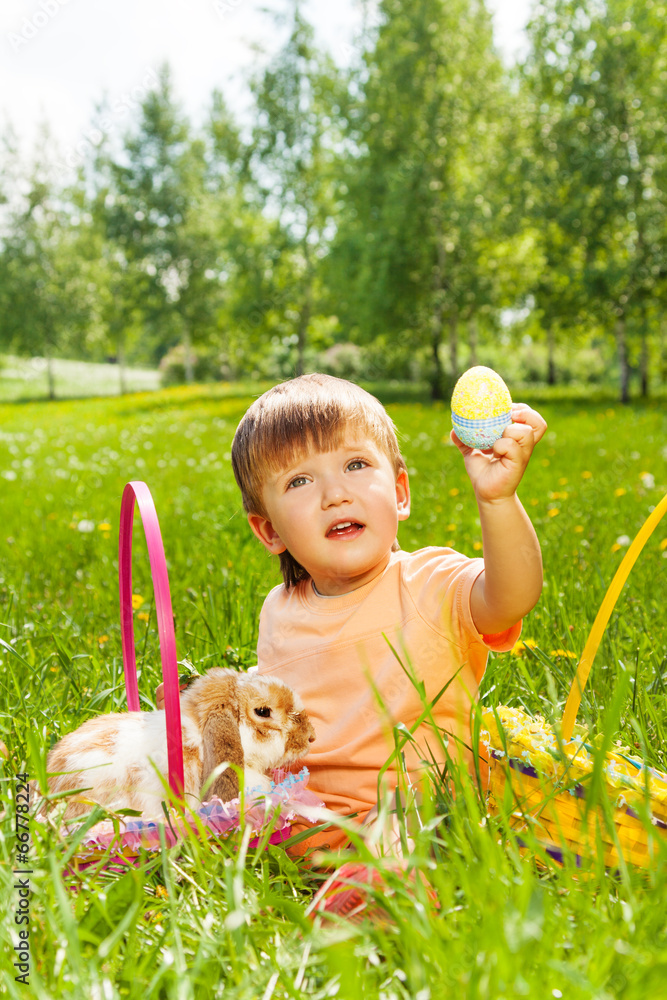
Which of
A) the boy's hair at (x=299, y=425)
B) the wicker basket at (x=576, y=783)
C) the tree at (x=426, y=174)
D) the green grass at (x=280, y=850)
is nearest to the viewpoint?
the green grass at (x=280, y=850)

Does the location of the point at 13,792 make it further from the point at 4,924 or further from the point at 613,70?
the point at 613,70

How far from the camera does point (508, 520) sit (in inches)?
59.4

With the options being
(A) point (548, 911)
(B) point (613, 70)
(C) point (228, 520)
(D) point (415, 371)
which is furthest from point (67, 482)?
(D) point (415, 371)

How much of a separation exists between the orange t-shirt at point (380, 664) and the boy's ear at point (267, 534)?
22cm

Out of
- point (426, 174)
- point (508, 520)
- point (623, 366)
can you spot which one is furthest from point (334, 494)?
point (426, 174)

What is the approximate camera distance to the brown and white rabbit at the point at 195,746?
1.47 m

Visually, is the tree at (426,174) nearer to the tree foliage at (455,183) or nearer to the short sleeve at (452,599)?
the tree foliage at (455,183)

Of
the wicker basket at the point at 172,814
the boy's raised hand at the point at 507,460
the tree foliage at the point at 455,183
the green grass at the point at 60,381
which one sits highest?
the tree foliage at the point at 455,183

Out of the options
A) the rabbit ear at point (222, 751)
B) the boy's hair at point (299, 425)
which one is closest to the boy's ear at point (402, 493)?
the boy's hair at point (299, 425)

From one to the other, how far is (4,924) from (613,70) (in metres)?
18.0

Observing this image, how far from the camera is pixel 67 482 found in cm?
655

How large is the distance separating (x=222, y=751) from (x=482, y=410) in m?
0.87

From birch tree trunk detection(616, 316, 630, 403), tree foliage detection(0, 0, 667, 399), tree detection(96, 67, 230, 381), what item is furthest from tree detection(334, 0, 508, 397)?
tree detection(96, 67, 230, 381)

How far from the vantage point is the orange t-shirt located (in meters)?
1.74
